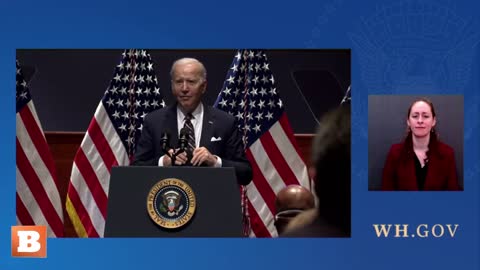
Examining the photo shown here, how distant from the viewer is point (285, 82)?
244 inches

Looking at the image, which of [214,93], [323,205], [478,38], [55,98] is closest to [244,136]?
[214,93]

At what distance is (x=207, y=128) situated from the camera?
5.95 m

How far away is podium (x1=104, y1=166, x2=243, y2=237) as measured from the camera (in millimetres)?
5414

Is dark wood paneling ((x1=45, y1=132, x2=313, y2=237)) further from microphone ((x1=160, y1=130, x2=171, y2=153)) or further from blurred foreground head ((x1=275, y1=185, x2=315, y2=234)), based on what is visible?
microphone ((x1=160, y1=130, x2=171, y2=153))

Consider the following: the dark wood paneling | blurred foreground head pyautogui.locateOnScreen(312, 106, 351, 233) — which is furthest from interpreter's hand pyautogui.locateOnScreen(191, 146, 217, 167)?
blurred foreground head pyautogui.locateOnScreen(312, 106, 351, 233)

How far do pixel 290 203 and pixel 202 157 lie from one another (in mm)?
748

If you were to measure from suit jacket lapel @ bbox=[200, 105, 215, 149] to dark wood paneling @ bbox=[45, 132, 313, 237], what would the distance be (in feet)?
2.08

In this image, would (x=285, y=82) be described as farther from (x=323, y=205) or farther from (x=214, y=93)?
(x=323, y=205)

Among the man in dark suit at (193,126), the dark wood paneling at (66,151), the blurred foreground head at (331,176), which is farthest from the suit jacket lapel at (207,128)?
the blurred foreground head at (331,176)

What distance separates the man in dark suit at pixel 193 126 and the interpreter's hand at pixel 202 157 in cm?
16

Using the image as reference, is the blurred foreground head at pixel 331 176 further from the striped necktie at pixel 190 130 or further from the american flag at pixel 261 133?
the american flag at pixel 261 133

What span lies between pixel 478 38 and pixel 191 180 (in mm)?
2154

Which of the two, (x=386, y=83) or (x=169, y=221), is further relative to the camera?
(x=386, y=83)

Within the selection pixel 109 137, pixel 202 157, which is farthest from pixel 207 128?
pixel 109 137
